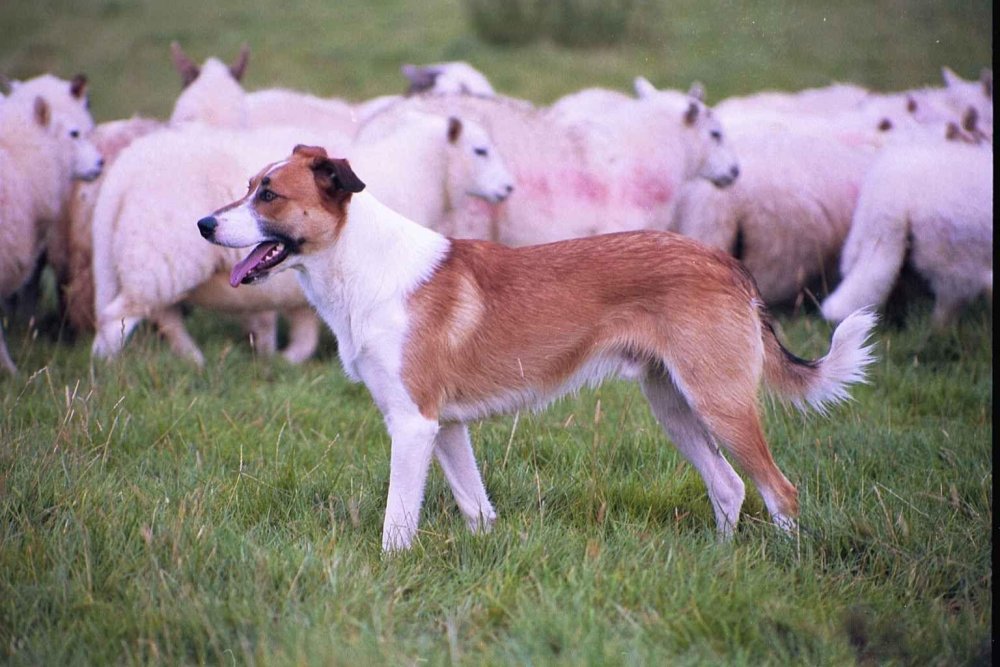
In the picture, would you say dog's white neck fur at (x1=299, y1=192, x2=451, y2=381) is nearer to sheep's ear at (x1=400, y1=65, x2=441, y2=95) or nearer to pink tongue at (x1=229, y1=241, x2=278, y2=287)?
pink tongue at (x1=229, y1=241, x2=278, y2=287)

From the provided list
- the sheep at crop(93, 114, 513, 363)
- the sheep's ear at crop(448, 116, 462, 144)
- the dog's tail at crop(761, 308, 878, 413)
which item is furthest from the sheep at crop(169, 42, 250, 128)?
the dog's tail at crop(761, 308, 878, 413)

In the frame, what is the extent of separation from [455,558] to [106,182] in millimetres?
4158

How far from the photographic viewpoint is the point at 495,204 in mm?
8305

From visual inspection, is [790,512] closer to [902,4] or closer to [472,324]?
[472,324]

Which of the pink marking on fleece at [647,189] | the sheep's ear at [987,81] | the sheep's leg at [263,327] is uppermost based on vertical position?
the sheep's ear at [987,81]

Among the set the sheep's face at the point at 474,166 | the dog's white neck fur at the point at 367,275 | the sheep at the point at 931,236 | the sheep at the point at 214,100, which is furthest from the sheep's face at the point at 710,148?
the dog's white neck fur at the point at 367,275

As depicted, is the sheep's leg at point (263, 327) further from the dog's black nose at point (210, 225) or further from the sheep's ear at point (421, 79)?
the sheep's ear at point (421, 79)

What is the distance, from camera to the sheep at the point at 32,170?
7059 millimetres

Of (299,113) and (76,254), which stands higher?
(299,113)

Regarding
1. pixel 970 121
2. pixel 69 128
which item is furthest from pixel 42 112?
pixel 970 121

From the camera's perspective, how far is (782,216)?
8328mm

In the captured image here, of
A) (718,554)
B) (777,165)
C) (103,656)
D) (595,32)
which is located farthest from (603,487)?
(595,32)

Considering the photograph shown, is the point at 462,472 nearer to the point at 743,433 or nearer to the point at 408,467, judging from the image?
the point at 408,467

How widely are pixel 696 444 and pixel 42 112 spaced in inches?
207
